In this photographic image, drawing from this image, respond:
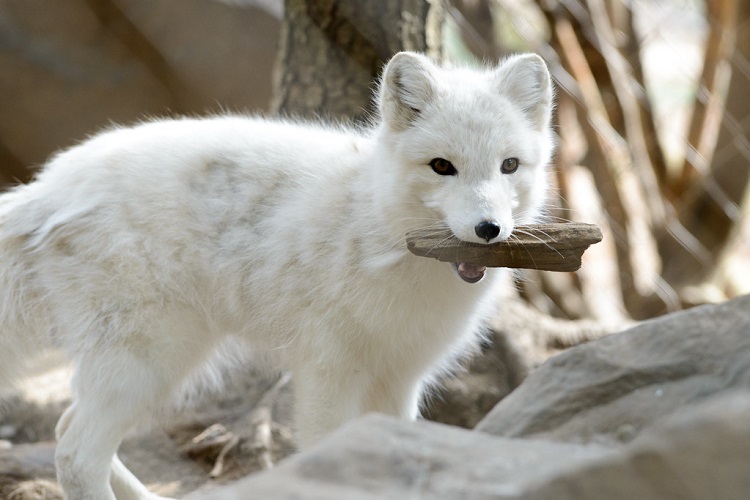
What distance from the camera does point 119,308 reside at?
8.48 ft

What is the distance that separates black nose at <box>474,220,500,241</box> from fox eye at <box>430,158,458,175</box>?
27cm

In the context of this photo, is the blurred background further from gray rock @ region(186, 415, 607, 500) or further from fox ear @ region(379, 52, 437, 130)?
gray rock @ region(186, 415, 607, 500)

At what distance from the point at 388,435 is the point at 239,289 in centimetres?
133

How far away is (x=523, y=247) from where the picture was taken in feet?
7.57

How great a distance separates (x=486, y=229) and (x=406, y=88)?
606 millimetres

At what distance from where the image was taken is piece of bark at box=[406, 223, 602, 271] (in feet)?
7.34

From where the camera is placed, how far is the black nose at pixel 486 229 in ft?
7.23

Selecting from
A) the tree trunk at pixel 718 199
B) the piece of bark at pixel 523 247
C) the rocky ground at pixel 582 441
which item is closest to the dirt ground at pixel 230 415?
the rocky ground at pixel 582 441

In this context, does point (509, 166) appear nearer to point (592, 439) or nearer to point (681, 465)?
point (592, 439)

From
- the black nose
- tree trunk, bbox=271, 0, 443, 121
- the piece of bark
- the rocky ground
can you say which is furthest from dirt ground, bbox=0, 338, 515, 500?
the black nose

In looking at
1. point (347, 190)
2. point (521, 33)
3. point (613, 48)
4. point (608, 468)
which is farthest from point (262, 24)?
point (608, 468)

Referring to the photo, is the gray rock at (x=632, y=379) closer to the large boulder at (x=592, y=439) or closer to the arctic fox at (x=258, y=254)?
the large boulder at (x=592, y=439)

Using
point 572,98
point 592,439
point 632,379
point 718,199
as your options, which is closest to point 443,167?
point 632,379

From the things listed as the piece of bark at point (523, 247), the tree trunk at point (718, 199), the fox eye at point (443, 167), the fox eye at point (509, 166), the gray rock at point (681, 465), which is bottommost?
the tree trunk at point (718, 199)
